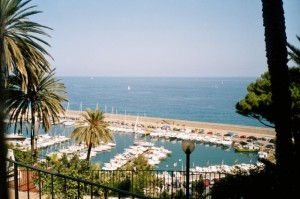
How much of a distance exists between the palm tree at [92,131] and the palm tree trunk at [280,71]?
18040 millimetres

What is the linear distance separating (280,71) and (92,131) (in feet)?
61.7

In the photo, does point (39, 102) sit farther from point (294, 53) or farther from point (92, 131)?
point (294, 53)

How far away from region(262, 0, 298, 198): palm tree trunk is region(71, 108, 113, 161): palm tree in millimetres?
18040

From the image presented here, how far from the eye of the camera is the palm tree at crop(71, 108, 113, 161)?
2275 cm

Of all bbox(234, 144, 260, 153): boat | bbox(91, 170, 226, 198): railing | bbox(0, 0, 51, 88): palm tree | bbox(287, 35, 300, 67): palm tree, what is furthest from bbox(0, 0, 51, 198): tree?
bbox(234, 144, 260, 153): boat

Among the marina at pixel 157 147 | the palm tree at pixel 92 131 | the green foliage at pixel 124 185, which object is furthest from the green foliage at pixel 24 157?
the marina at pixel 157 147

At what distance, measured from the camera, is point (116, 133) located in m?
71.5

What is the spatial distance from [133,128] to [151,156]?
22789 millimetres

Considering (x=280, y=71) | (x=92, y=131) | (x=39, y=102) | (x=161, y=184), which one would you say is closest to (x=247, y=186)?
(x=280, y=71)

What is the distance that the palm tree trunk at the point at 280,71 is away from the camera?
19.3 feet

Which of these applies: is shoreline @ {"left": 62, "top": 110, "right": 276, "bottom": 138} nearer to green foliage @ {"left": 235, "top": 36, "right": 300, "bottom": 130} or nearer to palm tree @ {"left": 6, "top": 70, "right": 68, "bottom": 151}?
green foliage @ {"left": 235, "top": 36, "right": 300, "bottom": 130}

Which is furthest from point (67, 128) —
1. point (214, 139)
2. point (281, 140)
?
point (281, 140)

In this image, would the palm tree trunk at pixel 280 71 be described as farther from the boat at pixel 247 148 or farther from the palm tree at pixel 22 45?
the boat at pixel 247 148

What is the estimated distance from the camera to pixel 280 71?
19.4ft
